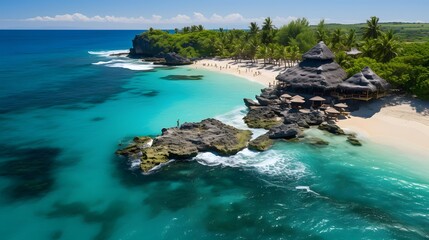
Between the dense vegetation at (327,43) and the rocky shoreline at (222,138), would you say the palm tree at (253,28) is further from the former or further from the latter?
the rocky shoreline at (222,138)

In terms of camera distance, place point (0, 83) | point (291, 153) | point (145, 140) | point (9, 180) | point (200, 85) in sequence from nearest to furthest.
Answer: point (9, 180), point (291, 153), point (145, 140), point (200, 85), point (0, 83)

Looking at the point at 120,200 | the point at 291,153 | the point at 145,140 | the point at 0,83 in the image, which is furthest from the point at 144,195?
the point at 0,83

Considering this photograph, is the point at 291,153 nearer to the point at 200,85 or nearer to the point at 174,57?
the point at 200,85

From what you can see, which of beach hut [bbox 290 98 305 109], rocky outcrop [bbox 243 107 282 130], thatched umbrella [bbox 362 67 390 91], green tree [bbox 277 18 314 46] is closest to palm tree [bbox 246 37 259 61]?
green tree [bbox 277 18 314 46]

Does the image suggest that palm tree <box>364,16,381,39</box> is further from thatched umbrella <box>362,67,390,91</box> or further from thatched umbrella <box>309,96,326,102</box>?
thatched umbrella <box>309,96,326,102</box>

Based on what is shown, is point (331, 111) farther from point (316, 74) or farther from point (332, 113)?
point (316, 74)

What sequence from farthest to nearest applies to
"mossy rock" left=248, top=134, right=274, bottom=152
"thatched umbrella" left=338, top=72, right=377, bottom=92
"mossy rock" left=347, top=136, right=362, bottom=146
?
"thatched umbrella" left=338, top=72, right=377, bottom=92, "mossy rock" left=347, top=136, right=362, bottom=146, "mossy rock" left=248, top=134, right=274, bottom=152
